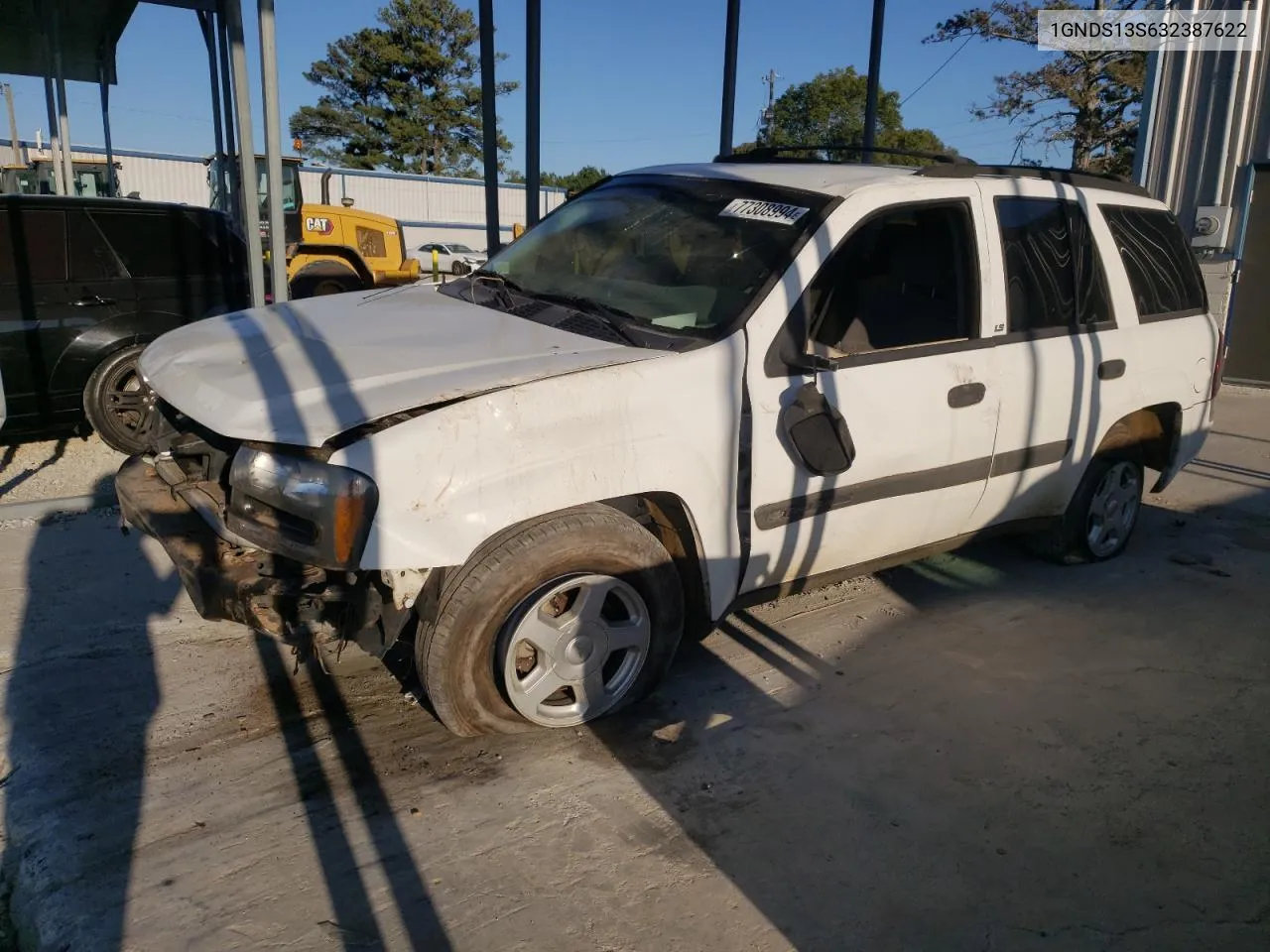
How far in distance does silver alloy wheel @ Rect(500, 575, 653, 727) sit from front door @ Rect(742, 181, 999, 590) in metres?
0.49

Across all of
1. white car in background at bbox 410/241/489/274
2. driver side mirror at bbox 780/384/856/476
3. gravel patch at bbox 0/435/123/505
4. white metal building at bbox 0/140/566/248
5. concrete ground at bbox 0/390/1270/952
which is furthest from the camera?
white metal building at bbox 0/140/566/248

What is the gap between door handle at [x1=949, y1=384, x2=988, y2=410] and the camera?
3867mm

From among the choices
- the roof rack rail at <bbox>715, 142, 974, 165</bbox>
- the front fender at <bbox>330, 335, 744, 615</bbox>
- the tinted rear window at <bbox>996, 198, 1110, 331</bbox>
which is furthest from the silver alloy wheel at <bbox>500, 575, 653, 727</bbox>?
the roof rack rail at <bbox>715, 142, 974, 165</bbox>

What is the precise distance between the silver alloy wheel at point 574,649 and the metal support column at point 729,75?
5.49m

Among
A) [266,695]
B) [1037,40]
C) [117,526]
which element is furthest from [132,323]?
[1037,40]

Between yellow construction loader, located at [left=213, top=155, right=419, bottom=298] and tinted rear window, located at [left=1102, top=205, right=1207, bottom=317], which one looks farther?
yellow construction loader, located at [left=213, top=155, right=419, bottom=298]

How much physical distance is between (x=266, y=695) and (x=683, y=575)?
5.18ft

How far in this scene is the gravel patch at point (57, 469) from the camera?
584cm

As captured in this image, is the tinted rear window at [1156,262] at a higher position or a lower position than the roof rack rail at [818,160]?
lower

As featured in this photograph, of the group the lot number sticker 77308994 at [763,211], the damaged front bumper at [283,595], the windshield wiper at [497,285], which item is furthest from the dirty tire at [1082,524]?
the damaged front bumper at [283,595]

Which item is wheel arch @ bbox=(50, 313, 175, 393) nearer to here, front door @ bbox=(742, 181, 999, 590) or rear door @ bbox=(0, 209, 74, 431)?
rear door @ bbox=(0, 209, 74, 431)

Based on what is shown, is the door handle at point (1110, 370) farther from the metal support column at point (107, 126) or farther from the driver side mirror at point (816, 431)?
the metal support column at point (107, 126)

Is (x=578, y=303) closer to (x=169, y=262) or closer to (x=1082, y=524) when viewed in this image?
(x=1082, y=524)

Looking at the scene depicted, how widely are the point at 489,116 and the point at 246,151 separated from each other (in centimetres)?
161
